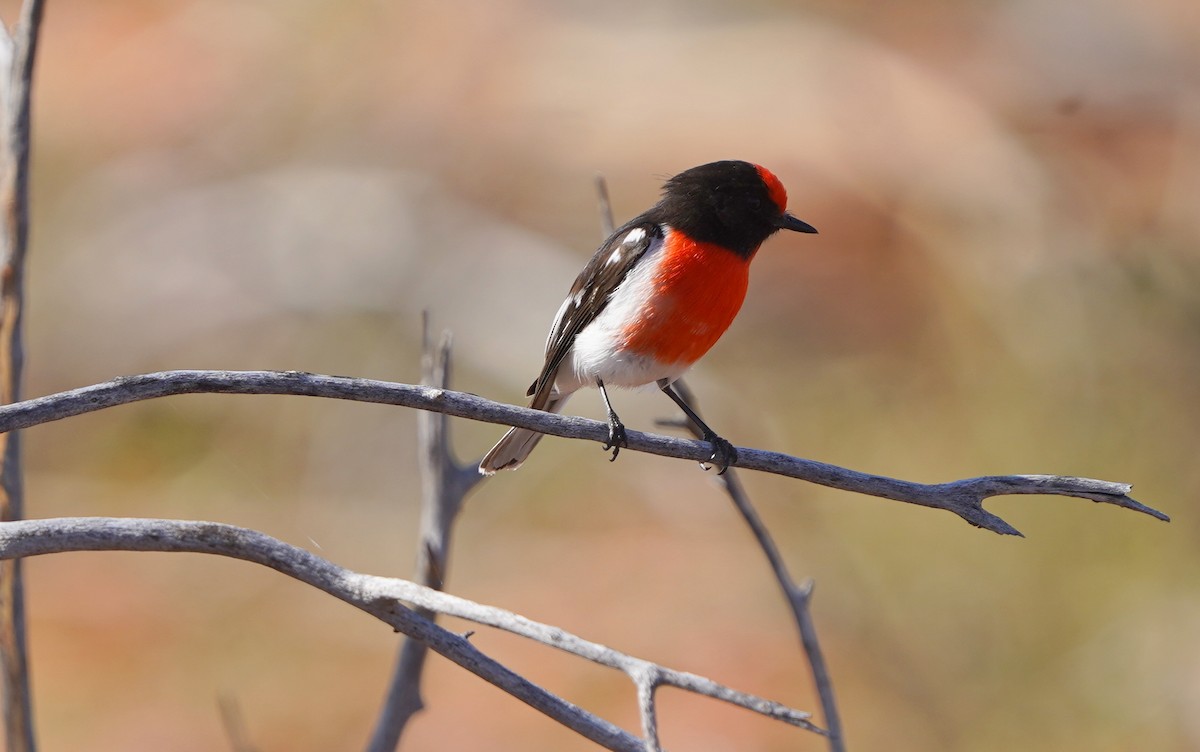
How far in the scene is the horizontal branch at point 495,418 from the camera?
2055 millimetres

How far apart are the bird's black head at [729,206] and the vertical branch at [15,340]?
206 cm

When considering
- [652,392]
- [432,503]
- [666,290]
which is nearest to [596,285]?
[666,290]

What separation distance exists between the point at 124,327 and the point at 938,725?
699 cm

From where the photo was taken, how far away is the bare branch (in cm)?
206

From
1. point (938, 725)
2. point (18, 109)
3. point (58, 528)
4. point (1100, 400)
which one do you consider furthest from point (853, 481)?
point (1100, 400)

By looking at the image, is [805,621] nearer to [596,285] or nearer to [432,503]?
[432,503]

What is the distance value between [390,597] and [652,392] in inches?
89.6

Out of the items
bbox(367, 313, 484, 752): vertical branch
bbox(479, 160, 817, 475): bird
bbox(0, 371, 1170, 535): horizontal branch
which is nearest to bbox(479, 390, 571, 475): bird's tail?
bbox(479, 160, 817, 475): bird

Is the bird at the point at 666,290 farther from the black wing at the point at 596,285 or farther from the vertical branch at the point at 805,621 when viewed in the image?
the vertical branch at the point at 805,621

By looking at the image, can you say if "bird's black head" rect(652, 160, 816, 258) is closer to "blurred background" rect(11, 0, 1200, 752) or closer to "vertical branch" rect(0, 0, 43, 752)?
"vertical branch" rect(0, 0, 43, 752)

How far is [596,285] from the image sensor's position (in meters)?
4.06

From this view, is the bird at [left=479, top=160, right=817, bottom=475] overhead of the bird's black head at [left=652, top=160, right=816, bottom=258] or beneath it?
beneath

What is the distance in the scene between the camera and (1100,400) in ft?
23.2

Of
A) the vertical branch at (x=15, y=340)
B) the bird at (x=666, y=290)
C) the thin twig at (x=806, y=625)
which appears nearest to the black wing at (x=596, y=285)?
the bird at (x=666, y=290)
